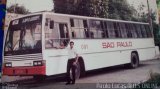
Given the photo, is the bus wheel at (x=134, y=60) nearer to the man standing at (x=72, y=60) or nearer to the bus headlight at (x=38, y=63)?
the man standing at (x=72, y=60)

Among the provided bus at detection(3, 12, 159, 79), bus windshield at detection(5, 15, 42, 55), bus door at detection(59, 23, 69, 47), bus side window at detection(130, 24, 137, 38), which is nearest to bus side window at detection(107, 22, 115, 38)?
bus at detection(3, 12, 159, 79)

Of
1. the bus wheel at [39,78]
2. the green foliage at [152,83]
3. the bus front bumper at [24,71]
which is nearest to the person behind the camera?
the green foliage at [152,83]

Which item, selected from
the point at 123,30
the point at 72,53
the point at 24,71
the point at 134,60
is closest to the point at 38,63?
the point at 24,71

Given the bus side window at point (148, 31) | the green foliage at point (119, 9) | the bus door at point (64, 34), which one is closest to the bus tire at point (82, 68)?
the bus door at point (64, 34)

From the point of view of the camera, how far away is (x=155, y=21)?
805 centimetres

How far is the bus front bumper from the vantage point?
21.9 ft

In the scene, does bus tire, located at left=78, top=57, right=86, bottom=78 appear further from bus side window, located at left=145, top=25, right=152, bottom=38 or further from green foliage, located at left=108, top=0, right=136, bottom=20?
bus side window, located at left=145, top=25, right=152, bottom=38

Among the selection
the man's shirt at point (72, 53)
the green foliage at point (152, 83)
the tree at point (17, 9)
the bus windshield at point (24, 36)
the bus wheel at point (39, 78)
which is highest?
the tree at point (17, 9)

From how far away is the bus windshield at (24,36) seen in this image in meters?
6.73

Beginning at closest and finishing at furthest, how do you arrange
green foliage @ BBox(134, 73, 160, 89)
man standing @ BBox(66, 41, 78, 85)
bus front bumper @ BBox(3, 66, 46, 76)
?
green foliage @ BBox(134, 73, 160, 89) → bus front bumper @ BBox(3, 66, 46, 76) → man standing @ BBox(66, 41, 78, 85)

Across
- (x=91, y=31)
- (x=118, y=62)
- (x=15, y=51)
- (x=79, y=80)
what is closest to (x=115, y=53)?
(x=118, y=62)

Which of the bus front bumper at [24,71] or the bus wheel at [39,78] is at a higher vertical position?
the bus front bumper at [24,71]

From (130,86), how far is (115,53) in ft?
5.85

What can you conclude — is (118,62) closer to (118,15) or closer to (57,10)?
(118,15)
